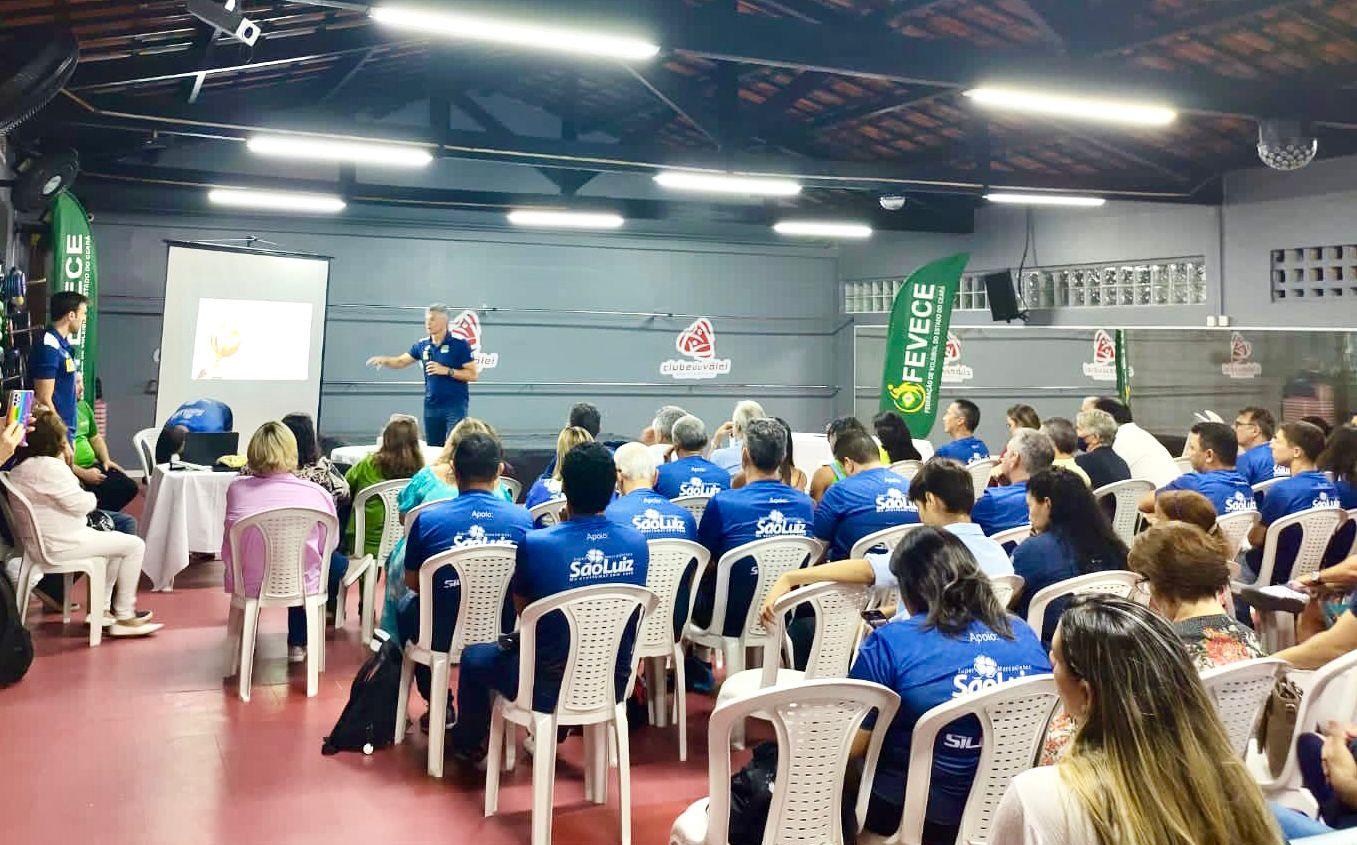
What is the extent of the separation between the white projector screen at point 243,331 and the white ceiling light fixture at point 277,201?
2.44 ft

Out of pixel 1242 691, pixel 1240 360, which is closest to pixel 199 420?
pixel 1242 691

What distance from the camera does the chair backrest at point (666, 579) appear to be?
3.80 metres

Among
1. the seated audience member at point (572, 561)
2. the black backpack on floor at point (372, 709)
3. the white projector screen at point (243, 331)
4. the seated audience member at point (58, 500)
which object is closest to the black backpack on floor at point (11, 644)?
the seated audience member at point (58, 500)

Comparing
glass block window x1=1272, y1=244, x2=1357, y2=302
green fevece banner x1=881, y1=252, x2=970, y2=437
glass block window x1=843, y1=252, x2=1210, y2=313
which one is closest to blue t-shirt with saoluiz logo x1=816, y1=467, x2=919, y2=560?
green fevece banner x1=881, y1=252, x2=970, y2=437

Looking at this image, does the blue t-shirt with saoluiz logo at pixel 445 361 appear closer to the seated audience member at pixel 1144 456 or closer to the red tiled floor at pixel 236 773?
the red tiled floor at pixel 236 773

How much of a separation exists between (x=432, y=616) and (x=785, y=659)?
138cm

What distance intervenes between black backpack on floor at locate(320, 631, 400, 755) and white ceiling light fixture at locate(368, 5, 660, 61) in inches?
106

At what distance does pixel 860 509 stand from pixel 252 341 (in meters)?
7.55

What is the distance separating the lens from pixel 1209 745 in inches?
53.2

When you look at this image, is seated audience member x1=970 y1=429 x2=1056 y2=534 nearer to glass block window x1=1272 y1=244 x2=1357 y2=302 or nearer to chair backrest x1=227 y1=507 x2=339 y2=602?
chair backrest x1=227 y1=507 x2=339 y2=602

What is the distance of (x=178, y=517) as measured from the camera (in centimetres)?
651

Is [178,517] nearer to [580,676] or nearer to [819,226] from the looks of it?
[580,676]

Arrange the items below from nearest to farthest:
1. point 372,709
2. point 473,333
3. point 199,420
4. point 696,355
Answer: point 372,709
point 199,420
point 473,333
point 696,355

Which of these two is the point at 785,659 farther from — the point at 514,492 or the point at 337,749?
the point at 514,492
